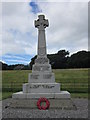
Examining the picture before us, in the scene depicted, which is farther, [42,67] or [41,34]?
[41,34]

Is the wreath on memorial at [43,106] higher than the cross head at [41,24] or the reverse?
the reverse

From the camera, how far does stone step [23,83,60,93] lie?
7934 millimetres

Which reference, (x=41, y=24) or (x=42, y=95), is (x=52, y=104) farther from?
(x=41, y=24)

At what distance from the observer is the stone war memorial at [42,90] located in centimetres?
744

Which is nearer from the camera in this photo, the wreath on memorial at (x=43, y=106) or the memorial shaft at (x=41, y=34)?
the wreath on memorial at (x=43, y=106)

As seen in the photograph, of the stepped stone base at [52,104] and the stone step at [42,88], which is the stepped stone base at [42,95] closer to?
the stepped stone base at [52,104]

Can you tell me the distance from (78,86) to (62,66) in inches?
861

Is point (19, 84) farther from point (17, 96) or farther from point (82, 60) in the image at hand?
point (82, 60)

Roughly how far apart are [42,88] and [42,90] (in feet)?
0.30

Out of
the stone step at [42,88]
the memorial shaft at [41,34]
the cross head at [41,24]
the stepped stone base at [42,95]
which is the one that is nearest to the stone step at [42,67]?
the memorial shaft at [41,34]

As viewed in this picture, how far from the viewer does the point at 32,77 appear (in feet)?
27.6

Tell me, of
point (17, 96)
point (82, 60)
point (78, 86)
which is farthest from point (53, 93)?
point (82, 60)

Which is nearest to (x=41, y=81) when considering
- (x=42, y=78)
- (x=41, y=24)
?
(x=42, y=78)

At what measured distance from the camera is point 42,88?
7961 millimetres
